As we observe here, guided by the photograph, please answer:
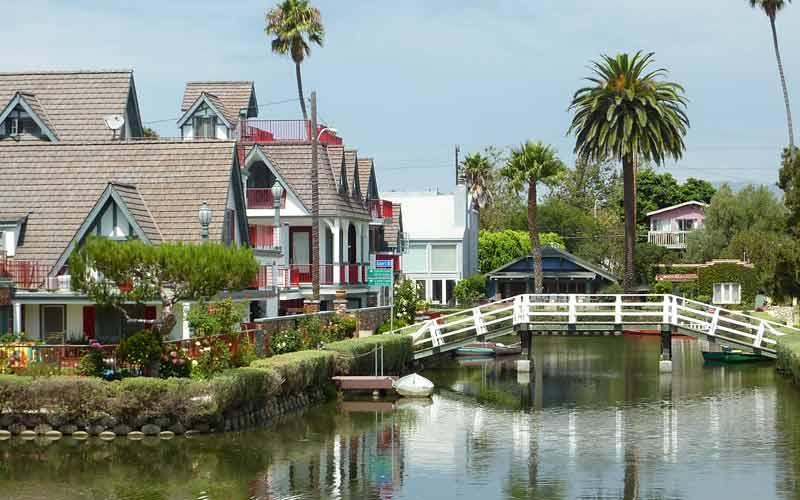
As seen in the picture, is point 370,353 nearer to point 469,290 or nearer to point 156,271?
point 156,271

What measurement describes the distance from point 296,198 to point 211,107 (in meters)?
6.87

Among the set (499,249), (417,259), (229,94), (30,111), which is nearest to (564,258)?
(417,259)

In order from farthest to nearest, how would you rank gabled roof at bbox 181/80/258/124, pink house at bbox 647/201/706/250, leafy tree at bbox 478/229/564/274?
pink house at bbox 647/201/706/250 < leafy tree at bbox 478/229/564/274 < gabled roof at bbox 181/80/258/124

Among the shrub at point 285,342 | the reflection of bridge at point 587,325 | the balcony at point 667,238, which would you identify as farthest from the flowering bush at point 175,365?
the balcony at point 667,238

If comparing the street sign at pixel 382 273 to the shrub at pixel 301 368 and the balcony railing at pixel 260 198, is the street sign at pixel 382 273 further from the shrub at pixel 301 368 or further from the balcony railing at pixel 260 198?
the balcony railing at pixel 260 198

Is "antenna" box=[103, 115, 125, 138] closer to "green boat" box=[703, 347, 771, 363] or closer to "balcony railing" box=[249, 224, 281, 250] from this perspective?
"balcony railing" box=[249, 224, 281, 250]

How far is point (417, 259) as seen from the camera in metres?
99.8

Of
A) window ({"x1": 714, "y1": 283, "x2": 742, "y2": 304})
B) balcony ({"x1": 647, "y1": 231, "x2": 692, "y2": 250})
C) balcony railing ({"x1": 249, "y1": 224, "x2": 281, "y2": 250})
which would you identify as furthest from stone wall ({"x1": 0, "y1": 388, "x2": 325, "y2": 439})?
balcony ({"x1": 647, "y1": 231, "x2": 692, "y2": 250})

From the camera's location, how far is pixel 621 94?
74.4 m

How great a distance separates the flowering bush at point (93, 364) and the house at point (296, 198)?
2437cm

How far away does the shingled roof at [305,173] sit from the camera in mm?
63875

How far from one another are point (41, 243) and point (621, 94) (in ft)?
127

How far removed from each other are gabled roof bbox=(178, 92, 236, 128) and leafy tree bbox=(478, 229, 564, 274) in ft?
158

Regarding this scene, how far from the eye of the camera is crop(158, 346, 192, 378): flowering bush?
36.3 m
